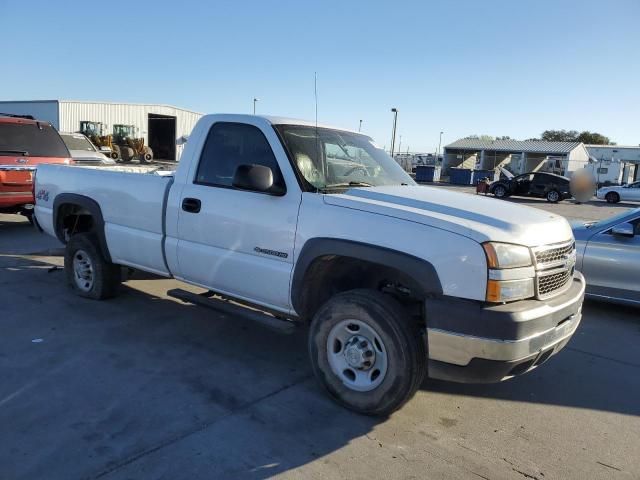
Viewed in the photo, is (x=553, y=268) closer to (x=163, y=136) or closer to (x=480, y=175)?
(x=480, y=175)

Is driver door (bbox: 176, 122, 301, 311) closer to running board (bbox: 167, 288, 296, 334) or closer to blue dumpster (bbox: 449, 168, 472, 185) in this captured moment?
running board (bbox: 167, 288, 296, 334)

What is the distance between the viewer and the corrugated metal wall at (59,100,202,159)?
1641 inches

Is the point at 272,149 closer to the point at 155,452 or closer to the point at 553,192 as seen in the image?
the point at 155,452

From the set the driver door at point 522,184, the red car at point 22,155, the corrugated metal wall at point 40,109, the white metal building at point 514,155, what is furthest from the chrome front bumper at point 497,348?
the white metal building at point 514,155

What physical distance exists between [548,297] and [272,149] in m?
2.26

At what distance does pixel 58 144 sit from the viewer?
10250 mm

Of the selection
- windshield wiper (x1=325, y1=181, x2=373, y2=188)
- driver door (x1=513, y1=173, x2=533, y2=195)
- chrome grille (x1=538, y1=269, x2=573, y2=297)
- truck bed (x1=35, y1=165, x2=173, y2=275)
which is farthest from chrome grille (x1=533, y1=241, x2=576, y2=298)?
driver door (x1=513, y1=173, x2=533, y2=195)

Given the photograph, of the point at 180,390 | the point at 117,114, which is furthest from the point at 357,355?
the point at 117,114

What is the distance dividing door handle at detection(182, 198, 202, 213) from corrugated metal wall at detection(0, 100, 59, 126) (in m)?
41.3

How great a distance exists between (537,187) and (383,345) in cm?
2819

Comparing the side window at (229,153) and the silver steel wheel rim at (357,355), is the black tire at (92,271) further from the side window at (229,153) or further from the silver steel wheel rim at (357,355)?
the silver steel wheel rim at (357,355)

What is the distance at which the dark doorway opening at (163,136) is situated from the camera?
1969 inches

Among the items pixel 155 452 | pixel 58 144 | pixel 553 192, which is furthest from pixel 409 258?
pixel 553 192

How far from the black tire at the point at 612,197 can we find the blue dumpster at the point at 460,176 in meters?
13.8
